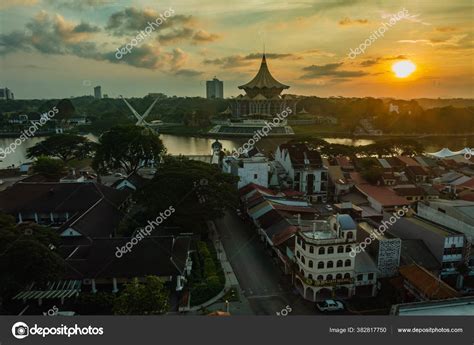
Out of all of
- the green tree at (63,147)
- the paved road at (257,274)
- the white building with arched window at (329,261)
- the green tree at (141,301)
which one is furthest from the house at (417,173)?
the green tree at (63,147)

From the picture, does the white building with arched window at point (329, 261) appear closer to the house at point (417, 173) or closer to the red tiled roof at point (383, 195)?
the red tiled roof at point (383, 195)

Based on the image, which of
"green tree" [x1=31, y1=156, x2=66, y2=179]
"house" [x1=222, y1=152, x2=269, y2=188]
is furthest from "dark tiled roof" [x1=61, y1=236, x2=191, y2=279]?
"green tree" [x1=31, y1=156, x2=66, y2=179]

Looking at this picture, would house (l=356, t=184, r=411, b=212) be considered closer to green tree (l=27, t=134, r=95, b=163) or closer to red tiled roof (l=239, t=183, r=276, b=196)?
red tiled roof (l=239, t=183, r=276, b=196)

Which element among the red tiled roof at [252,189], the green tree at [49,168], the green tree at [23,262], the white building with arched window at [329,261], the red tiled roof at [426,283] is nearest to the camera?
the green tree at [23,262]

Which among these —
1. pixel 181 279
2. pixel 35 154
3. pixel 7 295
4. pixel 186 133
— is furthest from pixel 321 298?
pixel 186 133

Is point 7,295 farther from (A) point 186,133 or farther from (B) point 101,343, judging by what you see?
(A) point 186,133

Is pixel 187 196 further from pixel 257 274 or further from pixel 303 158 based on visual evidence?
pixel 303 158

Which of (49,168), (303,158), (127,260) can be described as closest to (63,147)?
(49,168)
